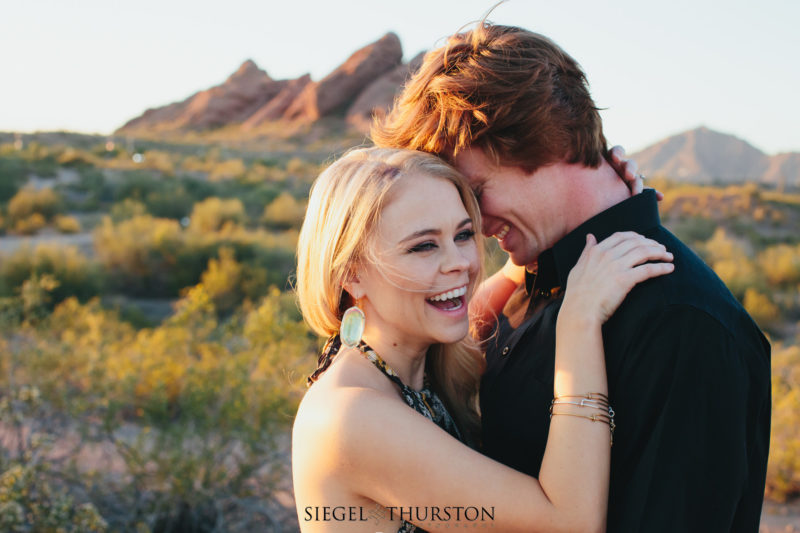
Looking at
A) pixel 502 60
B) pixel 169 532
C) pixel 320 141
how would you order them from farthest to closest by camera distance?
pixel 320 141
pixel 169 532
pixel 502 60

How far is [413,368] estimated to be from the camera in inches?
91.4

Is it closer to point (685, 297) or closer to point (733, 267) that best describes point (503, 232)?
point (685, 297)

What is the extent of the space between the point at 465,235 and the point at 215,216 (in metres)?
17.0

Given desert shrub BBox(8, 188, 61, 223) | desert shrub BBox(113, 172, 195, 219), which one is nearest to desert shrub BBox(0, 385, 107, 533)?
desert shrub BBox(8, 188, 61, 223)

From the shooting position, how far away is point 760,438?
68.8 inches

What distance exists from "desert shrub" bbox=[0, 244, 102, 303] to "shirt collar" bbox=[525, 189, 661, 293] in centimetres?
1170

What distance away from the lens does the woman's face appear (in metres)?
2.04

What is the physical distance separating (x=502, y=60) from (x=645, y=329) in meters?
0.94

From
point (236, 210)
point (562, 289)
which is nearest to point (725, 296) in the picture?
point (562, 289)

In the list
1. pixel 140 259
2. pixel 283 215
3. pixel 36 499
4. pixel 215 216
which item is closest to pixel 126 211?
pixel 215 216

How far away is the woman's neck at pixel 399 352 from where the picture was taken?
221cm

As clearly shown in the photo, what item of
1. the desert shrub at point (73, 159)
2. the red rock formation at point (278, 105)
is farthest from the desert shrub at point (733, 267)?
the red rock formation at point (278, 105)

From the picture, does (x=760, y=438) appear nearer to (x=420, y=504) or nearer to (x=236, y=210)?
(x=420, y=504)

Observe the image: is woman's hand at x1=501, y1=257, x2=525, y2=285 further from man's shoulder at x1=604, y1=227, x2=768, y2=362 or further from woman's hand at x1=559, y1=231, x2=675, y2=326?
man's shoulder at x1=604, y1=227, x2=768, y2=362
